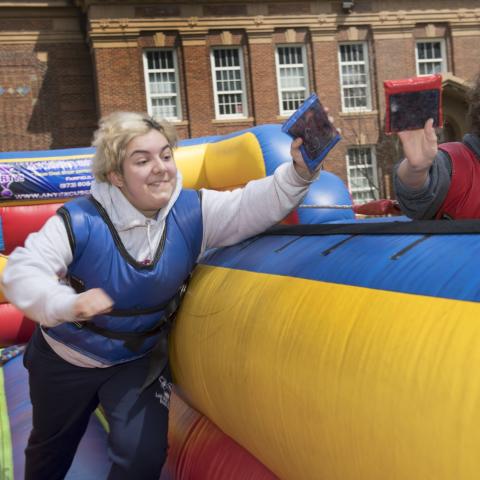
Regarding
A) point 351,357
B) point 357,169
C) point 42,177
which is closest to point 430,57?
point 357,169

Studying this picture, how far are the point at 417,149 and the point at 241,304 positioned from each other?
75cm

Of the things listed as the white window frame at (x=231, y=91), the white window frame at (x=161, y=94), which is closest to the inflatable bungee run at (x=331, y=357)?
the white window frame at (x=161, y=94)

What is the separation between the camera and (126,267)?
2217 millimetres

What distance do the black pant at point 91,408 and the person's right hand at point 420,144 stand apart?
1.30 m

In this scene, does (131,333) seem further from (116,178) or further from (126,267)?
(116,178)

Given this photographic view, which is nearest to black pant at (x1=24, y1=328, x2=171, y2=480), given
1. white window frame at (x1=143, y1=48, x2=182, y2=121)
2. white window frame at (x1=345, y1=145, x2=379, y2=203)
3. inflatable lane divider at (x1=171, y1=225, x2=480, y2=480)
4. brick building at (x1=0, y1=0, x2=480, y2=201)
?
inflatable lane divider at (x1=171, y1=225, x2=480, y2=480)

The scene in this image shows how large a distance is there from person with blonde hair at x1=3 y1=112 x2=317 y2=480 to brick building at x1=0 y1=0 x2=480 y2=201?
1464cm

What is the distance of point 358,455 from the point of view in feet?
4.47

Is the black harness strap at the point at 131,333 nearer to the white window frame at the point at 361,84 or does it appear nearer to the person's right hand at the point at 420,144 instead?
the person's right hand at the point at 420,144

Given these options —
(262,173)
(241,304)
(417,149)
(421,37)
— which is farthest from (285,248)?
(421,37)

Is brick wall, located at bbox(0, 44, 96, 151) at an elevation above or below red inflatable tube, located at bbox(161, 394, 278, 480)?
above

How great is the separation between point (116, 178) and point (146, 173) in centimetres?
14

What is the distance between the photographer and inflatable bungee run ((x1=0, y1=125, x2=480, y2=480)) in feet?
3.94

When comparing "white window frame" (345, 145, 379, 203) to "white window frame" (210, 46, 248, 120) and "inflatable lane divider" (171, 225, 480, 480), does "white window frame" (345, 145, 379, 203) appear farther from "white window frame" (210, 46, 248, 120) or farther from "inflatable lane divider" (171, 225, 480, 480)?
"inflatable lane divider" (171, 225, 480, 480)
